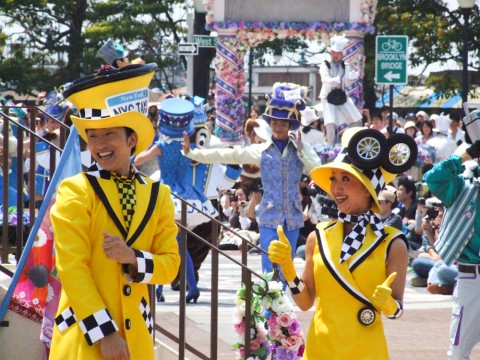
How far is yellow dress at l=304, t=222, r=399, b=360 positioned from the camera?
18.4 ft

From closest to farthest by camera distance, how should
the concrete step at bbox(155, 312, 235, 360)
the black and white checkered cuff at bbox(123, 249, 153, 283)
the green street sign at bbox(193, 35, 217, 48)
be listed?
the black and white checkered cuff at bbox(123, 249, 153, 283)
the concrete step at bbox(155, 312, 235, 360)
the green street sign at bbox(193, 35, 217, 48)

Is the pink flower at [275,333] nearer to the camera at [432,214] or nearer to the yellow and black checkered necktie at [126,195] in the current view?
the yellow and black checkered necktie at [126,195]

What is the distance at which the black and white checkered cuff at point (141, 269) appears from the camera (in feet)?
16.0

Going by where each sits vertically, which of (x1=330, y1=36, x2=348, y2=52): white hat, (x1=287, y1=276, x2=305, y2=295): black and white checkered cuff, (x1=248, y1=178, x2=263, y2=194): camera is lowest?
(x1=248, y1=178, x2=263, y2=194): camera

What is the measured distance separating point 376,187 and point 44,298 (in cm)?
216

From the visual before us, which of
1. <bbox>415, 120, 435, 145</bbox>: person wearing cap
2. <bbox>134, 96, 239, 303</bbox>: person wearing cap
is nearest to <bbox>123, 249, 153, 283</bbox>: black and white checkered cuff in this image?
<bbox>134, 96, 239, 303</bbox>: person wearing cap

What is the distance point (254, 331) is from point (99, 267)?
9.29 ft

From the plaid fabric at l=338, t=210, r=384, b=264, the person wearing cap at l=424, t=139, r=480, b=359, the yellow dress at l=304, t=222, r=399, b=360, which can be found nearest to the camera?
the yellow dress at l=304, t=222, r=399, b=360

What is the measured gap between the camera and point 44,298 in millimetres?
6895

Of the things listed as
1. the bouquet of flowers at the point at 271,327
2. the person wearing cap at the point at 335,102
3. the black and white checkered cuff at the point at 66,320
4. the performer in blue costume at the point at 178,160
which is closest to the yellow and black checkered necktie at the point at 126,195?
the black and white checkered cuff at the point at 66,320

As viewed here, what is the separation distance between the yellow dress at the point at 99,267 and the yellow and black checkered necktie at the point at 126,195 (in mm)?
23

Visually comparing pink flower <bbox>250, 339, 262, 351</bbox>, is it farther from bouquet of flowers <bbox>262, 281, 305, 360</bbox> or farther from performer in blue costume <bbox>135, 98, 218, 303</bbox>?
performer in blue costume <bbox>135, 98, 218, 303</bbox>

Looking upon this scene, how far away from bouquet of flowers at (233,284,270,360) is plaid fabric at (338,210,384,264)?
189cm

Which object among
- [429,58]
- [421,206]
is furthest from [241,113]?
[421,206]
